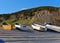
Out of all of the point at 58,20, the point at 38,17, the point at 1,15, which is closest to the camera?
the point at 58,20

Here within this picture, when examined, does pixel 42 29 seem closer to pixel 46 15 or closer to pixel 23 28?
pixel 23 28

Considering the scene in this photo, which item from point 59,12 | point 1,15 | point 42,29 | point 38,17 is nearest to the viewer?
point 42,29

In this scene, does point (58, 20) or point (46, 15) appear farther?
point (46, 15)

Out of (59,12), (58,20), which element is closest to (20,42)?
(58,20)

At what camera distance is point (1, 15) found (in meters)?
55.9

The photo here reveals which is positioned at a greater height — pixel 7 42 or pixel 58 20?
pixel 58 20

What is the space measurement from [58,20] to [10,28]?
1666cm

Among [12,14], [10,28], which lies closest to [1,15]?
[12,14]

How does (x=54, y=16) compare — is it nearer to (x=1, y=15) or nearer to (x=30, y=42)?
(x=1, y=15)

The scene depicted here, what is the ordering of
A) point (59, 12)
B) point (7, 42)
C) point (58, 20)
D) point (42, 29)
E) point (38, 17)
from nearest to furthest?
point (7, 42) → point (42, 29) → point (58, 20) → point (38, 17) → point (59, 12)

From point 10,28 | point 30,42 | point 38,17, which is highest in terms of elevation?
point 38,17

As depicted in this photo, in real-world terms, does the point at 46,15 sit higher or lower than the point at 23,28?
higher

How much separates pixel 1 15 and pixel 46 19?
16.4 meters

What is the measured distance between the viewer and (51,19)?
4544 cm
